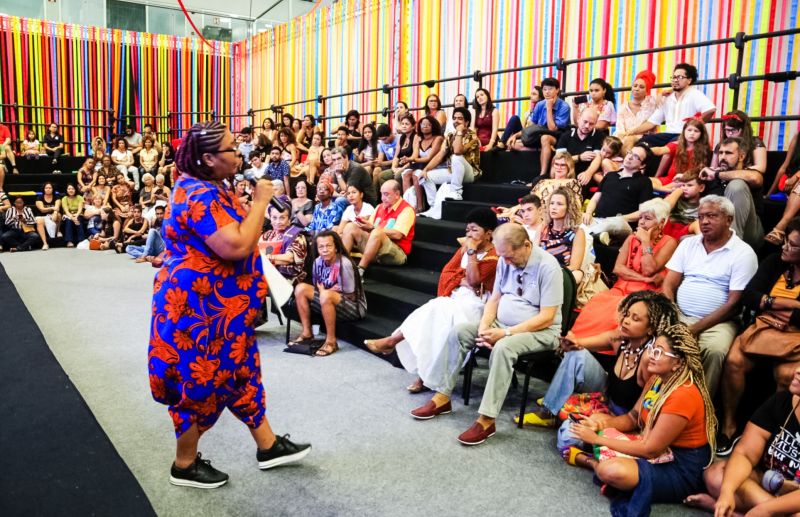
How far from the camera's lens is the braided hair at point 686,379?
260 centimetres

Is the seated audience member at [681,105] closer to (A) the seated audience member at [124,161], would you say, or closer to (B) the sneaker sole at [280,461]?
(B) the sneaker sole at [280,461]

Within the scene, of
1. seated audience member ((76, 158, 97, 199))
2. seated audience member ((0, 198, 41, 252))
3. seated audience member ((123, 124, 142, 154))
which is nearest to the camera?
seated audience member ((0, 198, 41, 252))

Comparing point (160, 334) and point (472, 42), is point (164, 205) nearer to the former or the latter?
point (472, 42)

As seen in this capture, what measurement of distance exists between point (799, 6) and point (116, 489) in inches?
252

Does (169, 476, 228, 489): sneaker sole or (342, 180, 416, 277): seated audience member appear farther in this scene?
(342, 180, 416, 277): seated audience member

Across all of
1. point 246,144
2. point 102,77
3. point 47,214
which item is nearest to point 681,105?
point 246,144

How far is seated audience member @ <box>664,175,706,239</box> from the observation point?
4.31 metres

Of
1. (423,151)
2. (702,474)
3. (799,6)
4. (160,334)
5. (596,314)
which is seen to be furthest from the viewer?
(423,151)

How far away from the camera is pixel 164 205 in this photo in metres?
10.0

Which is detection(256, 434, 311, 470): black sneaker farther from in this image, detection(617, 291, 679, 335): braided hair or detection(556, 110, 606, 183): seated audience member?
detection(556, 110, 606, 183): seated audience member

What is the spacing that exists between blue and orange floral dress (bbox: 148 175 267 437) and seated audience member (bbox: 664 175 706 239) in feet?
9.73

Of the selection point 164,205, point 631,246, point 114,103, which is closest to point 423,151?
point 631,246

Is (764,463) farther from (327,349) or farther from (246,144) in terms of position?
(246,144)

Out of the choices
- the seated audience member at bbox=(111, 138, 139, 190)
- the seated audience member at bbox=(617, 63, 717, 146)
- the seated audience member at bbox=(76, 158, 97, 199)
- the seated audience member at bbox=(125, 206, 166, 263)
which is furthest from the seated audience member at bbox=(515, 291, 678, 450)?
the seated audience member at bbox=(111, 138, 139, 190)
